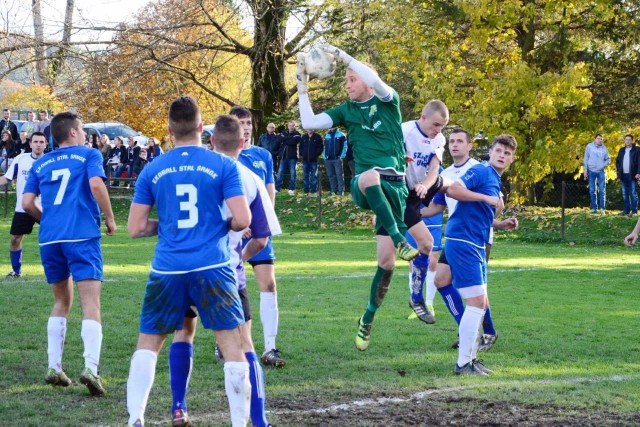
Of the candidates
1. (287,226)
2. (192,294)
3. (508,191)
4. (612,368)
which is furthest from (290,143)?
(192,294)

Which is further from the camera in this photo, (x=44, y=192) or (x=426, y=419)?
(x=44, y=192)

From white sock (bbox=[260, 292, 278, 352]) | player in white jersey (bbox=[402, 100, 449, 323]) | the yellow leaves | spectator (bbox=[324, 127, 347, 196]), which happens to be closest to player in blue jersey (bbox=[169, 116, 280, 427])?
white sock (bbox=[260, 292, 278, 352])

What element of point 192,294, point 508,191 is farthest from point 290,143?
point 192,294

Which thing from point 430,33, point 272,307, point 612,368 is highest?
point 430,33

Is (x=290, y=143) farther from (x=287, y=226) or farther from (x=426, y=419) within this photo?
(x=426, y=419)

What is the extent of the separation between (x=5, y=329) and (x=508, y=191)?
22205 mm

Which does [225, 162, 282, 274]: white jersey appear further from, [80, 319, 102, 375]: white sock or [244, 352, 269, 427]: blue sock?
[80, 319, 102, 375]: white sock

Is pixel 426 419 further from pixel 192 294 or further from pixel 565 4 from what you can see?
pixel 565 4

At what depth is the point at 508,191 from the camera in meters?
29.5

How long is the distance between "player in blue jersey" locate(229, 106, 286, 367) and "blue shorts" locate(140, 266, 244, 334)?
2.74 meters

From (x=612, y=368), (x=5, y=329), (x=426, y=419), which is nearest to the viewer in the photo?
(x=426, y=419)

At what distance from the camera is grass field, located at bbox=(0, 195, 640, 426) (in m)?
6.27

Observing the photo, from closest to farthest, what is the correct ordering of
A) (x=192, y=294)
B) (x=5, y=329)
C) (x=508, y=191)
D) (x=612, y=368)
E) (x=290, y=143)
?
1. (x=192, y=294)
2. (x=612, y=368)
3. (x=5, y=329)
4. (x=290, y=143)
5. (x=508, y=191)

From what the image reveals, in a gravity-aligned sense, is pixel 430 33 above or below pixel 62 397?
above
